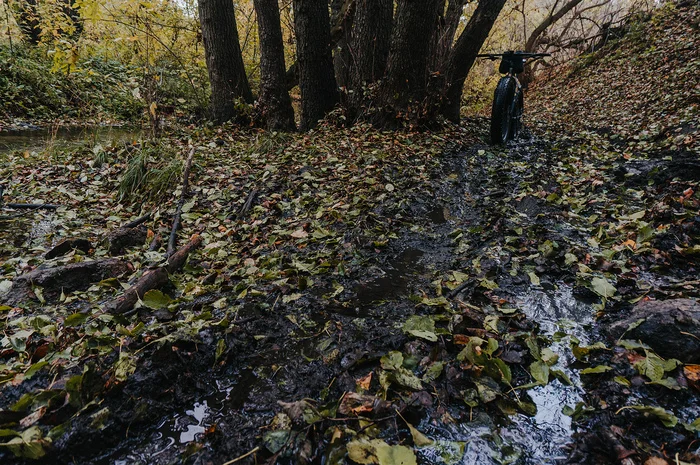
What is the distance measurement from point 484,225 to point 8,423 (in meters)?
3.24

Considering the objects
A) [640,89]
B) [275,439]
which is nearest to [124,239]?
[275,439]

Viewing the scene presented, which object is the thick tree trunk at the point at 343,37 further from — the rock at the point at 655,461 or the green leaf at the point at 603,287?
the rock at the point at 655,461

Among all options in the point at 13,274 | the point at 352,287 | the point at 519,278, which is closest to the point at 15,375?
the point at 13,274

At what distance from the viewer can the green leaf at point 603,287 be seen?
2106 mm

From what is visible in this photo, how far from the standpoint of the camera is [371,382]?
160 centimetres

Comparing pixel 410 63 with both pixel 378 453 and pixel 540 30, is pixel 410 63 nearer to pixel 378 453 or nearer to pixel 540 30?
pixel 378 453

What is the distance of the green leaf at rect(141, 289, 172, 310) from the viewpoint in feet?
6.89

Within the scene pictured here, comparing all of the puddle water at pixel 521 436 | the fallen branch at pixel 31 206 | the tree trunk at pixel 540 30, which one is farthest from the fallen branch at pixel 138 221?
the tree trunk at pixel 540 30

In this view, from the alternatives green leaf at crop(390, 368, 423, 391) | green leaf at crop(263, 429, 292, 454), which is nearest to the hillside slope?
green leaf at crop(390, 368, 423, 391)

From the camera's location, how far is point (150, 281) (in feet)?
7.86

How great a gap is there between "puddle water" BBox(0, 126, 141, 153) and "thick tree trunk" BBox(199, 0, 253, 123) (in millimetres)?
1653

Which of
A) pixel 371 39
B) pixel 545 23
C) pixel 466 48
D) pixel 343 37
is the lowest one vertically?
pixel 466 48

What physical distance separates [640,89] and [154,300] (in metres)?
10.2

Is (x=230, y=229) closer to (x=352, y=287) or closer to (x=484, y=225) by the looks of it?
(x=352, y=287)
